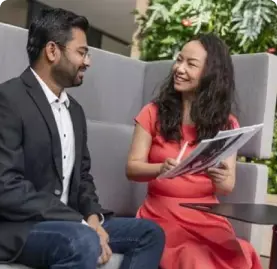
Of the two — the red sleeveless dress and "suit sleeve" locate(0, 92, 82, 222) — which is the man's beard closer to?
"suit sleeve" locate(0, 92, 82, 222)

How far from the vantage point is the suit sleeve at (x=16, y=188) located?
1.66 meters

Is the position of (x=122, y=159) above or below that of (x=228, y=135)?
below

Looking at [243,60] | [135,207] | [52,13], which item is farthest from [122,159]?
[52,13]

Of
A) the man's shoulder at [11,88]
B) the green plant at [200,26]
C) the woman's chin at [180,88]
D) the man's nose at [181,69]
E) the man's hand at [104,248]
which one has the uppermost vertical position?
the green plant at [200,26]

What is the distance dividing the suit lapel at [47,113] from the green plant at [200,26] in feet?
5.28

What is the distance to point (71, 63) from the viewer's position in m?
1.91

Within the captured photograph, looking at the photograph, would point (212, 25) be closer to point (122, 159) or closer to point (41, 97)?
point (122, 159)

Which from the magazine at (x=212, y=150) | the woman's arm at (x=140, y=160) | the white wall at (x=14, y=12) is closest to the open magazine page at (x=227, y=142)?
the magazine at (x=212, y=150)

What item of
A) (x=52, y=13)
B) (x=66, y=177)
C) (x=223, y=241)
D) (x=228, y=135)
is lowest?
(x=223, y=241)

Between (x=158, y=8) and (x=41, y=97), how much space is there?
1.71 m

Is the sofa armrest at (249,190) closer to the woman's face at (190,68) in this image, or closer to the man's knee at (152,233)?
the woman's face at (190,68)

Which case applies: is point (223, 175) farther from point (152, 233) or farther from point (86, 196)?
point (86, 196)

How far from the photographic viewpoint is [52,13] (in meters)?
1.92

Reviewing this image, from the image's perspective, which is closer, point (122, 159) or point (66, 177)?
point (66, 177)
